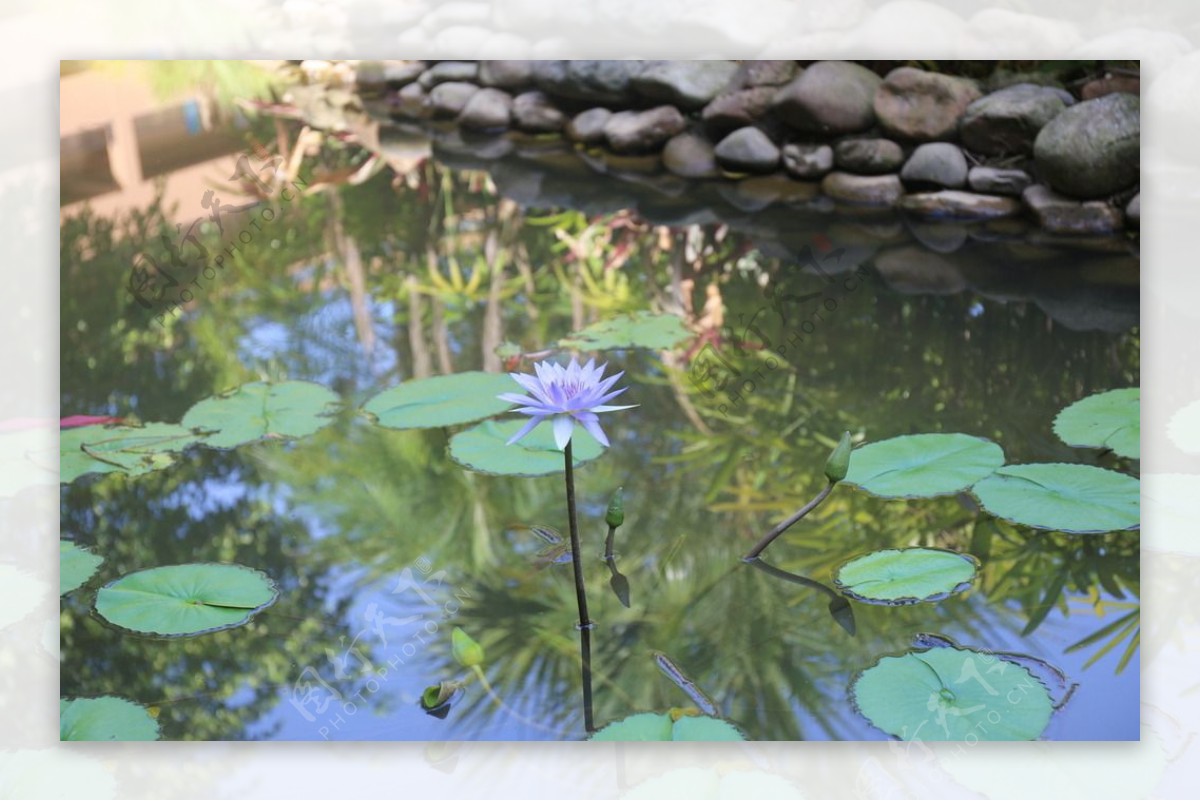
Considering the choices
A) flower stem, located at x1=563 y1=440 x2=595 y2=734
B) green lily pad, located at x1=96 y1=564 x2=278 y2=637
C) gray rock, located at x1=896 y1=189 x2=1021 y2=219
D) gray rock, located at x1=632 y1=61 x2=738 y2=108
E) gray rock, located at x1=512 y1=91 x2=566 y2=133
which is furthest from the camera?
gray rock, located at x1=512 y1=91 x2=566 y2=133

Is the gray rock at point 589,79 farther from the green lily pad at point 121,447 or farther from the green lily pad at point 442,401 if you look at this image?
the green lily pad at point 121,447

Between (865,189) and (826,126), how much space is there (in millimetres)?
150

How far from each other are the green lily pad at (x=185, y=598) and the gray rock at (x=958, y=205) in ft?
4.64

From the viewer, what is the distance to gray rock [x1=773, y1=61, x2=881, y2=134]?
2287 mm

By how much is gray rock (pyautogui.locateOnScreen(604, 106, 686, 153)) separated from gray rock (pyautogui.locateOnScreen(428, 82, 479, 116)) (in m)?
0.30

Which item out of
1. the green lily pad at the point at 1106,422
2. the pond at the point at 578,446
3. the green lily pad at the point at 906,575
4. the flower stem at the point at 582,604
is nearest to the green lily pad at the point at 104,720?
the pond at the point at 578,446

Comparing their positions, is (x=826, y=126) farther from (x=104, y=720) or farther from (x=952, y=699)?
(x=104, y=720)

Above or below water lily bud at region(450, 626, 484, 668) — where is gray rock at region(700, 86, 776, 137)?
above

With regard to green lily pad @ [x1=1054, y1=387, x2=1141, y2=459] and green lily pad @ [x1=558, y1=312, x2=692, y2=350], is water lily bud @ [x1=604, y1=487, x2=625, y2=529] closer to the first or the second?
green lily pad @ [x1=558, y1=312, x2=692, y2=350]

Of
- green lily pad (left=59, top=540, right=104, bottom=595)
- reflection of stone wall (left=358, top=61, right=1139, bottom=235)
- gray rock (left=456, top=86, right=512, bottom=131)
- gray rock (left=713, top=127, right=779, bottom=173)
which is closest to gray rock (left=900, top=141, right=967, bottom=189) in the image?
reflection of stone wall (left=358, top=61, right=1139, bottom=235)

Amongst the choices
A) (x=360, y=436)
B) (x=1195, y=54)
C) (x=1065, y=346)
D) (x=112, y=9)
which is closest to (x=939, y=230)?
(x=1065, y=346)

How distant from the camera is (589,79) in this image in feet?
7.84

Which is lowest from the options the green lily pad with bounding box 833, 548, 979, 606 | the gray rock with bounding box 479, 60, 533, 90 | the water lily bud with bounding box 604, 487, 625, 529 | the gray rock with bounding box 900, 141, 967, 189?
the green lily pad with bounding box 833, 548, 979, 606

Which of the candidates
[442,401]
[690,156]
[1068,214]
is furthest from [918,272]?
[442,401]
